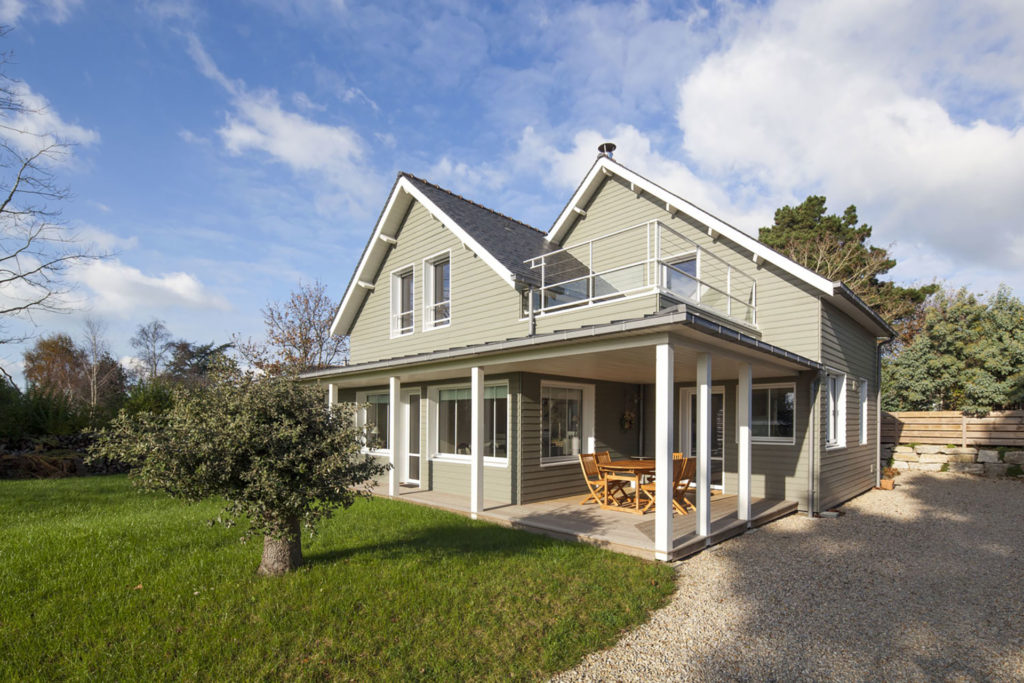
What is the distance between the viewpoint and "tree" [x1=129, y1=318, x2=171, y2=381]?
4366cm

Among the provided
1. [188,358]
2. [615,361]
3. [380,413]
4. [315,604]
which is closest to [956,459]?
[615,361]

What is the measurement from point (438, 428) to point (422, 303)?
10.4 feet

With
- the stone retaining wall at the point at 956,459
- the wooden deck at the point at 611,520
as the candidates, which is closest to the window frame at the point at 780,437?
the wooden deck at the point at 611,520

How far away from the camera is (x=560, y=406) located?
10883 millimetres

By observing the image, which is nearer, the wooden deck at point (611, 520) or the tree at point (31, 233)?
the wooden deck at point (611, 520)

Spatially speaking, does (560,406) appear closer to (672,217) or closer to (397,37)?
(672,217)

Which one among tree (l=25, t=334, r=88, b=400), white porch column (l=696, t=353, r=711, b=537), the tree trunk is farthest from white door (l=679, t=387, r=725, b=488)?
tree (l=25, t=334, r=88, b=400)

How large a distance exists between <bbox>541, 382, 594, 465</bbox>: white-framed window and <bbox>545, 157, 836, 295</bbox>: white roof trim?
13.4 feet

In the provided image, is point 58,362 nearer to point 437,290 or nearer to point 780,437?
point 437,290

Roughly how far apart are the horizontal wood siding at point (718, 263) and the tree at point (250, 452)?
811cm

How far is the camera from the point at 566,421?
1099cm

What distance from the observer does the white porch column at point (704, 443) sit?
6895mm

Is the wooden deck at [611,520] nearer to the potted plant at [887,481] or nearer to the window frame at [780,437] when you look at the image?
the window frame at [780,437]

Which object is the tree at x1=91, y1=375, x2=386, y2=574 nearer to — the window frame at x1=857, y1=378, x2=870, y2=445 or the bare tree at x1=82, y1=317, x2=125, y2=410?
the window frame at x1=857, y1=378, x2=870, y2=445
